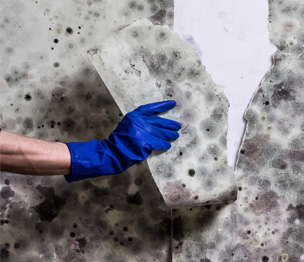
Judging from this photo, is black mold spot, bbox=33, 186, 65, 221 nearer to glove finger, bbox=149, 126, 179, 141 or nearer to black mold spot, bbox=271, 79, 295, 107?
glove finger, bbox=149, 126, 179, 141

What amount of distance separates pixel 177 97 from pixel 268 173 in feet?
1.74

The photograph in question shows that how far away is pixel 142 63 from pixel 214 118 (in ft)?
1.17

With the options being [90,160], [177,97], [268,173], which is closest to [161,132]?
[177,97]

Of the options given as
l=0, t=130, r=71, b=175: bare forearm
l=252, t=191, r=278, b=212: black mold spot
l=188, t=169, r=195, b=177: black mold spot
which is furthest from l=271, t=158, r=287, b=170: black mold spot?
l=0, t=130, r=71, b=175: bare forearm

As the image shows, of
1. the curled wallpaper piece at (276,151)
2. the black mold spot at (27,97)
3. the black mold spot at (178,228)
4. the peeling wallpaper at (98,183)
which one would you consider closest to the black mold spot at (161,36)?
the peeling wallpaper at (98,183)

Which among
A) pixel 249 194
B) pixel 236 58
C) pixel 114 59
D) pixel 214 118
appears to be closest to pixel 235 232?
pixel 249 194

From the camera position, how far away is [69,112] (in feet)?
5.73

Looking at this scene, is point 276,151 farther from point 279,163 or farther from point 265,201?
point 265,201

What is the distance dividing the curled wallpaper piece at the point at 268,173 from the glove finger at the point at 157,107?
1.27 feet

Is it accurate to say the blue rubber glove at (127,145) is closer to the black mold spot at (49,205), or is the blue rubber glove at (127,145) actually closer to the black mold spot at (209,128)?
the black mold spot at (209,128)

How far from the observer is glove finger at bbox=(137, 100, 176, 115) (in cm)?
150

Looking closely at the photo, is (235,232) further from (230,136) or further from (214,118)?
(214,118)

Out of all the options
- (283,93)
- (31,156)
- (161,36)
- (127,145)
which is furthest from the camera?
(283,93)

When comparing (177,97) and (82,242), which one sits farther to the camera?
(82,242)
